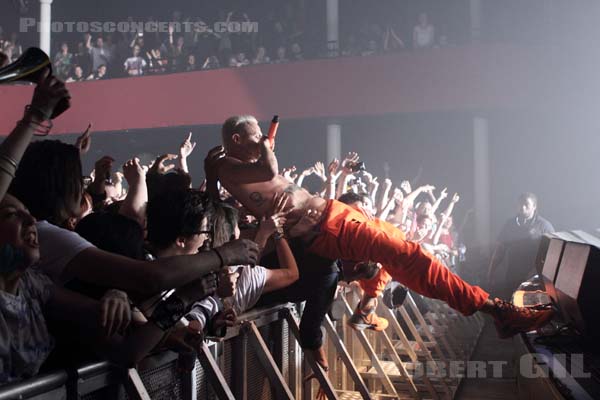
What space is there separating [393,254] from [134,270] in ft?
4.18

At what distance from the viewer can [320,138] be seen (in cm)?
931

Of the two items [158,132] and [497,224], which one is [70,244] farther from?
[158,132]

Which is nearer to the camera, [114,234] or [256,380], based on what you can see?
[114,234]

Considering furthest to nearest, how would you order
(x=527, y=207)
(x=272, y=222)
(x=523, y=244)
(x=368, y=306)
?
(x=527, y=207) < (x=523, y=244) < (x=368, y=306) < (x=272, y=222)

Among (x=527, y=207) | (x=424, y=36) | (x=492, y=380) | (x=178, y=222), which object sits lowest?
(x=492, y=380)

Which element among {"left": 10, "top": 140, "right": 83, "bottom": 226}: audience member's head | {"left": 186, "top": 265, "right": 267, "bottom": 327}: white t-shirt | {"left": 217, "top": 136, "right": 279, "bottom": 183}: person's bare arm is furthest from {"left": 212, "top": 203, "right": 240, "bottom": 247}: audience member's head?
{"left": 217, "top": 136, "right": 279, "bottom": 183}: person's bare arm

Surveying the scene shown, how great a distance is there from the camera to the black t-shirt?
5414mm

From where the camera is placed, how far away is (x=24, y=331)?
116cm

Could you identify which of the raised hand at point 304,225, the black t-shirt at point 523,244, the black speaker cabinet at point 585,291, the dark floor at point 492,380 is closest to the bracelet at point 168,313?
the raised hand at point 304,225

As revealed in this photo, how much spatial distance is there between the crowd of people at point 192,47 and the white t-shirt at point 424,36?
483 millimetres

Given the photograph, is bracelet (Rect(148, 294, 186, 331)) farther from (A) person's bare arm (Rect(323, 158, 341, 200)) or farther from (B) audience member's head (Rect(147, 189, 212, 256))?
(A) person's bare arm (Rect(323, 158, 341, 200))

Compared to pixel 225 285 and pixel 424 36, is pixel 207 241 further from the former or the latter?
pixel 424 36

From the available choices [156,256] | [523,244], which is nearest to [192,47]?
[523,244]

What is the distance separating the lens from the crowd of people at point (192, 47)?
29.9 feet
